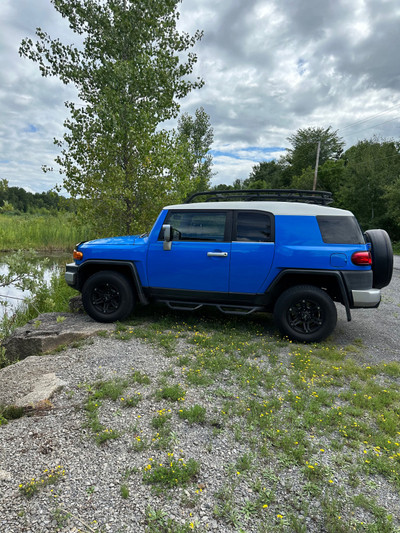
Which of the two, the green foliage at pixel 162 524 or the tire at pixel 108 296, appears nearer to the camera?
the green foliage at pixel 162 524

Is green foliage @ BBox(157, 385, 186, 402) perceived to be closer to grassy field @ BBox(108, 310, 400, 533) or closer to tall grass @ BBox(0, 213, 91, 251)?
grassy field @ BBox(108, 310, 400, 533)

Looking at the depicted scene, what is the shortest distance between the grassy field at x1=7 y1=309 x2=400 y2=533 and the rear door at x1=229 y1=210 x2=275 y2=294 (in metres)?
0.98

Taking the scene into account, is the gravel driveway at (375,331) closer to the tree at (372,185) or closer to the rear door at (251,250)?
the rear door at (251,250)

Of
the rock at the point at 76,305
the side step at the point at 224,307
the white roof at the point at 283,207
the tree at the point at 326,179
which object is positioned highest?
the tree at the point at 326,179

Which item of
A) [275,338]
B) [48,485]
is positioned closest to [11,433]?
[48,485]

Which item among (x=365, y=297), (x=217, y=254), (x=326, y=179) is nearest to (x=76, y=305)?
(x=217, y=254)

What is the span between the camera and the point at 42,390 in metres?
3.23

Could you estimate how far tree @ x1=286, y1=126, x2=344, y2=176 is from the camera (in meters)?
52.4

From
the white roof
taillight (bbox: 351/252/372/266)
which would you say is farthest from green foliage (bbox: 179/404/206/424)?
the white roof

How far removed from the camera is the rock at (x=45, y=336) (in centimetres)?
451

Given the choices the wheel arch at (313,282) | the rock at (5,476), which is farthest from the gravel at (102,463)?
the wheel arch at (313,282)

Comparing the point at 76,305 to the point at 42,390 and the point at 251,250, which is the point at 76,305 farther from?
the point at 251,250

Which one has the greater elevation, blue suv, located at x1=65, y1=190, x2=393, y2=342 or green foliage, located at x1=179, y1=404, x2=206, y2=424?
blue suv, located at x1=65, y1=190, x2=393, y2=342

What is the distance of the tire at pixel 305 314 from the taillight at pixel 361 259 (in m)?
0.61
